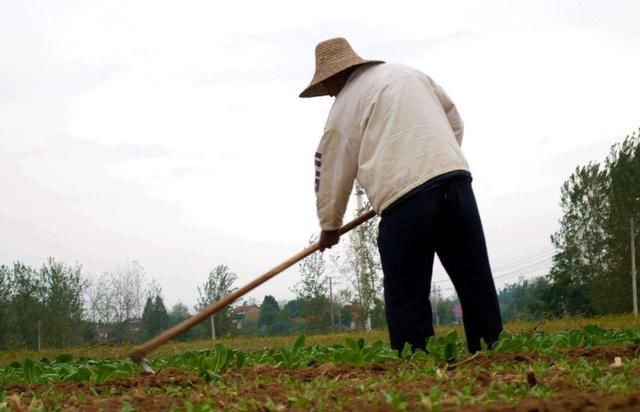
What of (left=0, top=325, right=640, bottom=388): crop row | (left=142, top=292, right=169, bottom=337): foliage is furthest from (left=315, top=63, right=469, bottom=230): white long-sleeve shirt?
(left=142, top=292, right=169, bottom=337): foliage

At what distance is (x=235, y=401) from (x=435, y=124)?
7.76 ft

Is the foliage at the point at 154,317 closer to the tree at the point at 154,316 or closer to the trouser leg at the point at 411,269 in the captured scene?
the tree at the point at 154,316

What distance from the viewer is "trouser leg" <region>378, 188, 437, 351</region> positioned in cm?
484

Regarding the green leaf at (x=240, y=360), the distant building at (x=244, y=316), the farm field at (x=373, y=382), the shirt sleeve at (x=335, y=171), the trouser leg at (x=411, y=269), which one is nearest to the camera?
the farm field at (x=373, y=382)

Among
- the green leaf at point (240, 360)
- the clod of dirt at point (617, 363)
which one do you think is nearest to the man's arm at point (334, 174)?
the green leaf at point (240, 360)

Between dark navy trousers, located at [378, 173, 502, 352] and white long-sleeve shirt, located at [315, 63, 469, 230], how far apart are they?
10 cm

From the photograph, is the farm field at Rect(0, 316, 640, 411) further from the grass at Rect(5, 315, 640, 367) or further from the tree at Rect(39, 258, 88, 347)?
the tree at Rect(39, 258, 88, 347)

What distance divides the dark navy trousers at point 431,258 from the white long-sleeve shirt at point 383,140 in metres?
0.10

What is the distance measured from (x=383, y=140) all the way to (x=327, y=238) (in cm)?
77

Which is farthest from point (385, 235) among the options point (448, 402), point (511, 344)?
point (448, 402)

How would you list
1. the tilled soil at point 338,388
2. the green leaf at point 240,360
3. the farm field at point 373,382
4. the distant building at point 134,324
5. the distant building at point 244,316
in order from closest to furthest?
the tilled soil at point 338,388
the farm field at point 373,382
the green leaf at point 240,360
the distant building at point 244,316
the distant building at point 134,324

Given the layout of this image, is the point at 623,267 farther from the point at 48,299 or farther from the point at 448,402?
the point at 448,402

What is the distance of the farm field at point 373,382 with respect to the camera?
9.22ft

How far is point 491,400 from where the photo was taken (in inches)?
111
